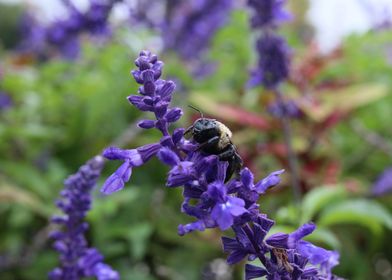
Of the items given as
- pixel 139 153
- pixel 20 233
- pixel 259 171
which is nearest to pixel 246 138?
pixel 259 171

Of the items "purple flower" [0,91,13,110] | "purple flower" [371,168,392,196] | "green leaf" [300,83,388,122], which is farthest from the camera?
"purple flower" [0,91,13,110]

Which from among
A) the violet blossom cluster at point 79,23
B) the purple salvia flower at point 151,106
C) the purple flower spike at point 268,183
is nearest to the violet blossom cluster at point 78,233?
the purple salvia flower at point 151,106

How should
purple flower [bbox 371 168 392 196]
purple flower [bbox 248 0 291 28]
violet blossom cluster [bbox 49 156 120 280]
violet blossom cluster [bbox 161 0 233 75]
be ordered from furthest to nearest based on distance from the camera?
violet blossom cluster [bbox 161 0 233 75] → purple flower [bbox 371 168 392 196] → purple flower [bbox 248 0 291 28] → violet blossom cluster [bbox 49 156 120 280]

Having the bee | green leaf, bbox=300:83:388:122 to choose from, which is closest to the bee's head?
the bee

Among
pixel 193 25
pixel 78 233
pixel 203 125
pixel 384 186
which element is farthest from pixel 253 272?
pixel 193 25

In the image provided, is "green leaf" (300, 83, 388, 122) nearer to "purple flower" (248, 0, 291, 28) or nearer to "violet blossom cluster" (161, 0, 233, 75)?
"purple flower" (248, 0, 291, 28)

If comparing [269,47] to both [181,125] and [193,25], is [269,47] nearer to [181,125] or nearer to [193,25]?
[181,125]

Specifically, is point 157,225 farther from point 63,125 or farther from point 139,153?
point 139,153

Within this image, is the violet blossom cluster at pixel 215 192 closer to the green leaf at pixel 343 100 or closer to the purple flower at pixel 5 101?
the green leaf at pixel 343 100
